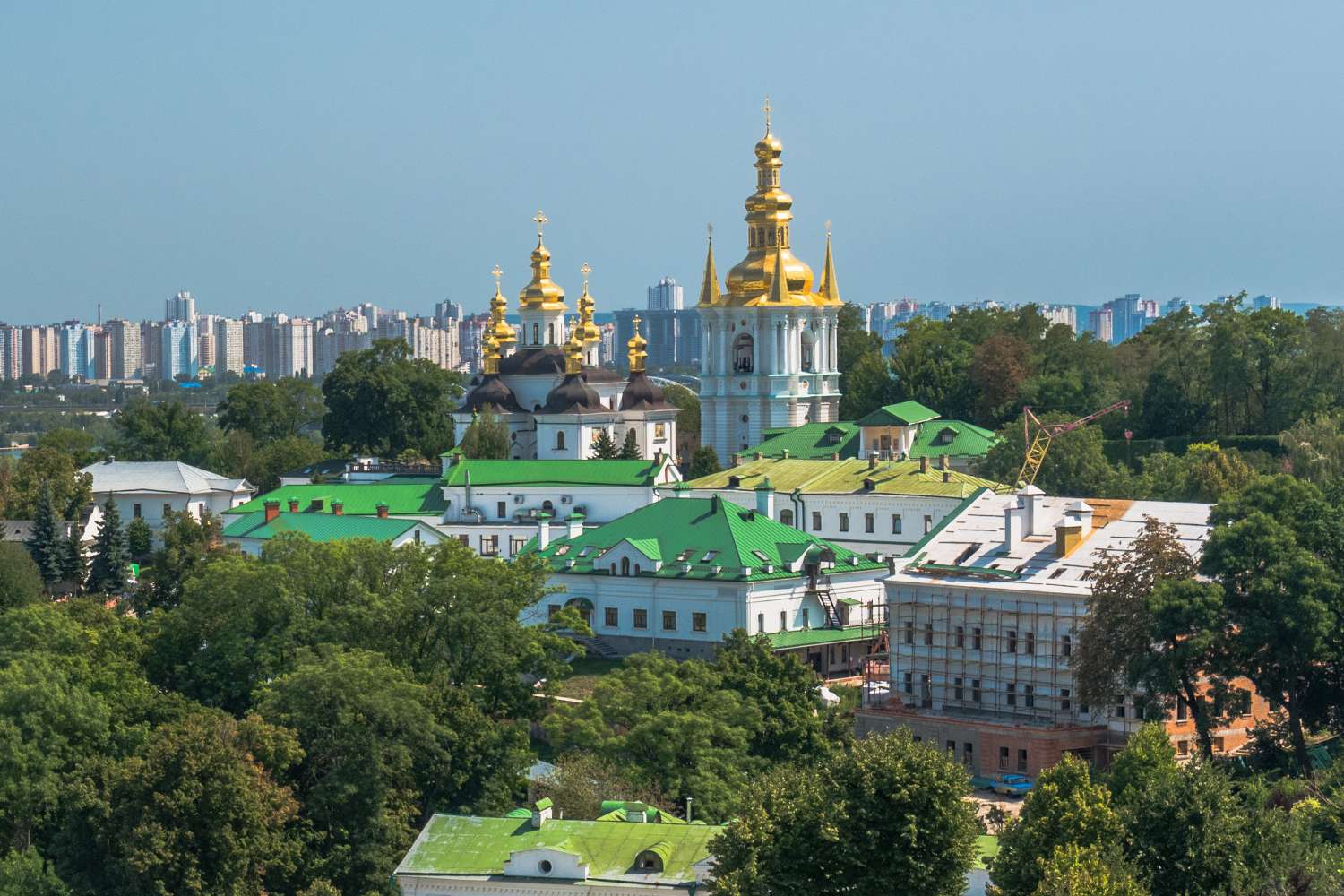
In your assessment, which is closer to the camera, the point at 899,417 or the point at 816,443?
the point at 899,417

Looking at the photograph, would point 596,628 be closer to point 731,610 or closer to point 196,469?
point 731,610

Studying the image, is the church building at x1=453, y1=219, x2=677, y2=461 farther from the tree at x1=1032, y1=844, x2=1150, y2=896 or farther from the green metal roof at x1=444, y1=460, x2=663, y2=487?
the tree at x1=1032, y1=844, x2=1150, y2=896

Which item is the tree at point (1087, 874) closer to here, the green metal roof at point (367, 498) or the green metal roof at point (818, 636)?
the green metal roof at point (818, 636)

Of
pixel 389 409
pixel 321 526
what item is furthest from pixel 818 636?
pixel 389 409

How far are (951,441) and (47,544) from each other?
25.4 m

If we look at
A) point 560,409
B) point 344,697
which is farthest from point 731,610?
point 560,409

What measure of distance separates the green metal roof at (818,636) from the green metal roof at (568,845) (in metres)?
17.9

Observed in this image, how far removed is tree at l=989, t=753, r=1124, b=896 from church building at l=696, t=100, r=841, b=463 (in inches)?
2152

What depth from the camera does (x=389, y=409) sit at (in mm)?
99375

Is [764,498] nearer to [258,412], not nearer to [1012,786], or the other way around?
[1012,786]

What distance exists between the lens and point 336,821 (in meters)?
41.5

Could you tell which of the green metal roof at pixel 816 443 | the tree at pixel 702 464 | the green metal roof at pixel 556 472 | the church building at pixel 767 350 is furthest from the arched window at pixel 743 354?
the green metal roof at pixel 556 472

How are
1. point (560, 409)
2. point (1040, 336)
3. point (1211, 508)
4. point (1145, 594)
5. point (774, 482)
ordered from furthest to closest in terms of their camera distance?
point (1040, 336), point (560, 409), point (774, 482), point (1211, 508), point (1145, 594)

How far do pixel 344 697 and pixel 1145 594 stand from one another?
13.4 m
